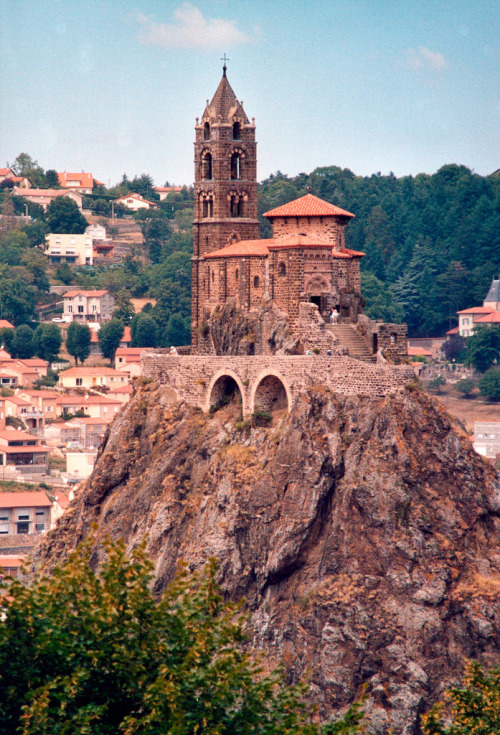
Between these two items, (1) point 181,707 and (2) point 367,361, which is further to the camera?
(2) point 367,361

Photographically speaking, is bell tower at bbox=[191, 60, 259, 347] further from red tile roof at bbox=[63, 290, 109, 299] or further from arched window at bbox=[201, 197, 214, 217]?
red tile roof at bbox=[63, 290, 109, 299]

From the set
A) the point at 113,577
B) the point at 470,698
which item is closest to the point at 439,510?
the point at 470,698

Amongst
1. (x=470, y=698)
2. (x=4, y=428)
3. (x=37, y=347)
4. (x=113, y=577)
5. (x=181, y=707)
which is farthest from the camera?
(x=37, y=347)

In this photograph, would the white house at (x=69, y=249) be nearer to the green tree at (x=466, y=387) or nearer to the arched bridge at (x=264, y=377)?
the green tree at (x=466, y=387)

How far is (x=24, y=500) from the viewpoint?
116688 mm

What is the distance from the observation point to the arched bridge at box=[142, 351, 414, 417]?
68.6 metres

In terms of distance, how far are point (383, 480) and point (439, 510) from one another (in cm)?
288

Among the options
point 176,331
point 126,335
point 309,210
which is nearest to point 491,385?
point 176,331

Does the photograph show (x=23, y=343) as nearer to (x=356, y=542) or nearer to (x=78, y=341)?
(x=78, y=341)

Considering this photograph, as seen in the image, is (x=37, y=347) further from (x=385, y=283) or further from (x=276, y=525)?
(x=276, y=525)

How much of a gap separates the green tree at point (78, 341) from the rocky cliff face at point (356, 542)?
3697 inches

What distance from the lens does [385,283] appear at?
177750 mm

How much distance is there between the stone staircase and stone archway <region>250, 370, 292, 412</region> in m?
3.61

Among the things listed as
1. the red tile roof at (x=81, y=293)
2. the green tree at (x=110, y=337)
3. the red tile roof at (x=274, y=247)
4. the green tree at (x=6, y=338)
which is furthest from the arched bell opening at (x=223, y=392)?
the red tile roof at (x=81, y=293)
